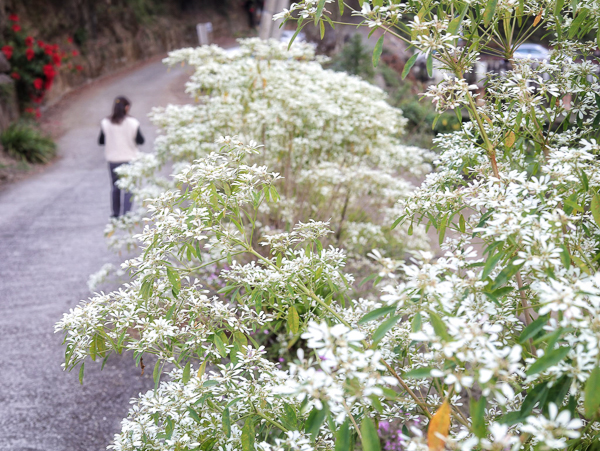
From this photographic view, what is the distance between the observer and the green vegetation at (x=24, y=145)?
370 inches

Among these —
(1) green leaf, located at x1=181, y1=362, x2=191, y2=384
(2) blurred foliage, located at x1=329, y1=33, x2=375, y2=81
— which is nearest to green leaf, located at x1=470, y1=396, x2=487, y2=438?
(1) green leaf, located at x1=181, y1=362, x2=191, y2=384

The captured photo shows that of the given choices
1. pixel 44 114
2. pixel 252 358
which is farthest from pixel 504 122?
pixel 44 114

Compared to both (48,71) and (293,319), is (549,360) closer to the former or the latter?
(293,319)

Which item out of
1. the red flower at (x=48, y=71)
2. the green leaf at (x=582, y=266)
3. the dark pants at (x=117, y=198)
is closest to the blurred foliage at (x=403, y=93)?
the dark pants at (x=117, y=198)

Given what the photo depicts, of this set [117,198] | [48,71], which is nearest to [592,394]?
[117,198]

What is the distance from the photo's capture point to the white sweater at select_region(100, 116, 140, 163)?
19.1ft

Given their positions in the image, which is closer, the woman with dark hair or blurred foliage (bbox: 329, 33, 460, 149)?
Result: the woman with dark hair

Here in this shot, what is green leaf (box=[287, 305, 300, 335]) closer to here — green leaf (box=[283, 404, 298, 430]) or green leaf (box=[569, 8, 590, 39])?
green leaf (box=[283, 404, 298, 430])

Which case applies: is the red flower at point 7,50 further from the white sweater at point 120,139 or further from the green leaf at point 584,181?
the green leaf at point 584,181

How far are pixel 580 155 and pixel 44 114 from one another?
13.6 m

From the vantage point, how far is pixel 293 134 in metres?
4.67

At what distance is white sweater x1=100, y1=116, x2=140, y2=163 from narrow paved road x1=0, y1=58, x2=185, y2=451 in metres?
1.08

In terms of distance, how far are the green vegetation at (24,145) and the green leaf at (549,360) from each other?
10.2m

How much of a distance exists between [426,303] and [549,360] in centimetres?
33
